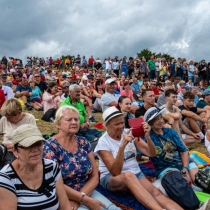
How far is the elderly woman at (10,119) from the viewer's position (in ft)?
15.2

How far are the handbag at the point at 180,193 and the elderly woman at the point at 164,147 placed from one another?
30 centimetres

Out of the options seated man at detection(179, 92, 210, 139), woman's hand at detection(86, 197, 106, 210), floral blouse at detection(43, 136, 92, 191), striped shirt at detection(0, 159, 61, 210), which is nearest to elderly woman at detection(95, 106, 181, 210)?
floral blouse at detection(43, 136, 92, 191)

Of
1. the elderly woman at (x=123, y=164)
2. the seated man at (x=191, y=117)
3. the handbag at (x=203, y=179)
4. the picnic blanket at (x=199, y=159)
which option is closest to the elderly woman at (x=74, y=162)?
the elderly woman at (x=123, y=164)

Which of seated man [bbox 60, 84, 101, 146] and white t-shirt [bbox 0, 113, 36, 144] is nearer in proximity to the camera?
white t-shirt [bbox 0, 113, 36, 144]

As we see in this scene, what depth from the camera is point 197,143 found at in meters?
7.61

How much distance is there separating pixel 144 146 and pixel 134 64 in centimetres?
1630

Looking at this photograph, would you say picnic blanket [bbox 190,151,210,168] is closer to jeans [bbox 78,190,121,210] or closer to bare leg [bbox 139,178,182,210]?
bare leg [bbox 139,178,182,210]

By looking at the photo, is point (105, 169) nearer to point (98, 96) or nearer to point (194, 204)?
point (194, 204)

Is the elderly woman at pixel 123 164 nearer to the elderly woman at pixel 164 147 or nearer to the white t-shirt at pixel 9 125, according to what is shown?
the elderly woman at pixel 164 147

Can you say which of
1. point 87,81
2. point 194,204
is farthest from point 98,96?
point 194,204

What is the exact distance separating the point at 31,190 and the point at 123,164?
1.63 meters

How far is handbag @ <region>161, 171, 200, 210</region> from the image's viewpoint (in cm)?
392

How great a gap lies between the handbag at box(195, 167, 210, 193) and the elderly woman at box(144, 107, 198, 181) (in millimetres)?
78

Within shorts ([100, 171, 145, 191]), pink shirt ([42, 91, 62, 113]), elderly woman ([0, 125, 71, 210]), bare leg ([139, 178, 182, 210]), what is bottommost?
bare leg ([139, 178, 182, 210])
